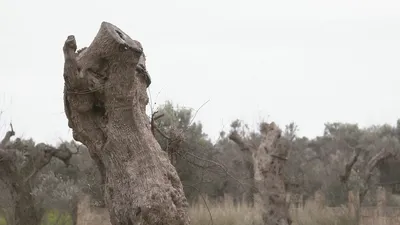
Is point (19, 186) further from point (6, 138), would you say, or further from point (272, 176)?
point (272, 176)

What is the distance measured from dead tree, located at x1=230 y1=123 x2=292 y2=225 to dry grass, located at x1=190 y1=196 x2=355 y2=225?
1437mm

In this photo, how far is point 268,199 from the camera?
55.2 feet

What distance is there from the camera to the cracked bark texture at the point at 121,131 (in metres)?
7.14

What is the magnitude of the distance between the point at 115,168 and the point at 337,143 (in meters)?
43.3

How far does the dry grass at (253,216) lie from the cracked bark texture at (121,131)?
9338 mm

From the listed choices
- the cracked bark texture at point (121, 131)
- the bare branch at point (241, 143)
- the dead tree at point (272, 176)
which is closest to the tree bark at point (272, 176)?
the dead tree at point (272, 176)

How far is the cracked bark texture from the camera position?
7.14m

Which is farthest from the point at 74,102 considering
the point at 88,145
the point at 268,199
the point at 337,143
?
the point at 337,143

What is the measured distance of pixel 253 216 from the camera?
1908 centimetres

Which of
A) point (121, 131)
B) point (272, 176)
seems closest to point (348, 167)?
point (272, 176)

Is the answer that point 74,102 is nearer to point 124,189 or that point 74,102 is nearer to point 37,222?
point 124,189

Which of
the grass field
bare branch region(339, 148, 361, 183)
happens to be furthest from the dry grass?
bare branch region(339, 148, 361, 183)

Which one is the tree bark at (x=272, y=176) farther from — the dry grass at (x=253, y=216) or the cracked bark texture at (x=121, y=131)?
the cracked bark texture at (x=121, y=131)

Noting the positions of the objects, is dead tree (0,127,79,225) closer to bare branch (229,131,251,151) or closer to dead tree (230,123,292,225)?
bare branch (229,131,251,151)
